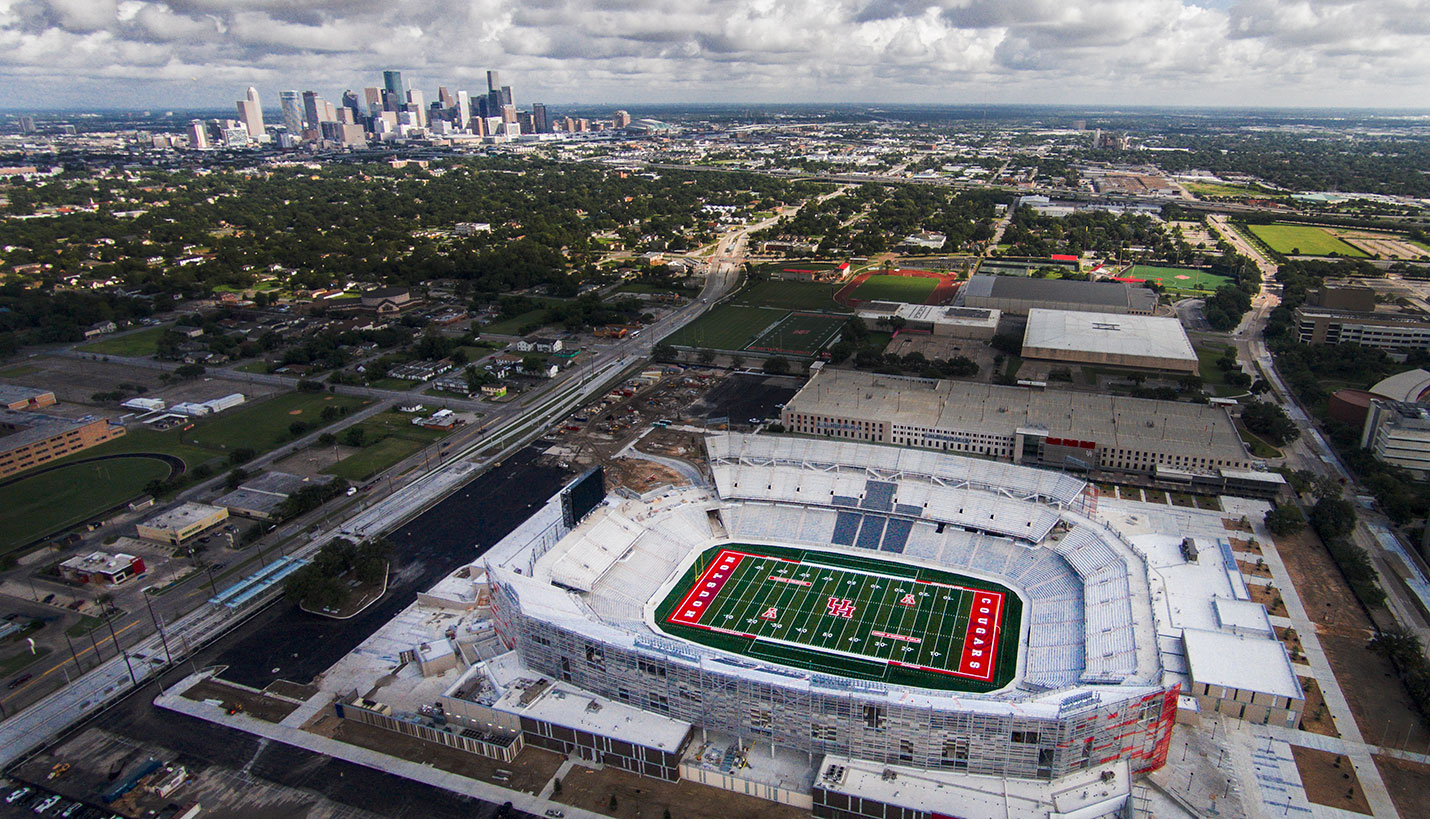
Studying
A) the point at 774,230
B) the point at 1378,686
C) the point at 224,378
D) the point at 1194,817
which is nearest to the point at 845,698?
the point at 1194,817

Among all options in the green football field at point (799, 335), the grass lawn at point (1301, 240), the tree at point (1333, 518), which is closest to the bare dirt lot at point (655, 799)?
the tree at point (1333, 518)

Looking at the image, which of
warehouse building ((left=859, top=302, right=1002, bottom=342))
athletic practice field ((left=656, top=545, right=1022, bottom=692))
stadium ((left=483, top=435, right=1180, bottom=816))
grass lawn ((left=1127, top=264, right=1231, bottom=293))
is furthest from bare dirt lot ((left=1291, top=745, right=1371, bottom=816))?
grass lawn ((left=1127, top=264, right=1231, bottom=293))

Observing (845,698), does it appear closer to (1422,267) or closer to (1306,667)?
(1306,667)

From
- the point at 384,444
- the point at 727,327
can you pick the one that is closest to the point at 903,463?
the point at 384,444

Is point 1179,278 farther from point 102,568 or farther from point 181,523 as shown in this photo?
point 102,568

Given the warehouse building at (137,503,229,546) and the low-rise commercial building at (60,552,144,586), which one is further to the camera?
the warehouse building at (137,503,229,546)

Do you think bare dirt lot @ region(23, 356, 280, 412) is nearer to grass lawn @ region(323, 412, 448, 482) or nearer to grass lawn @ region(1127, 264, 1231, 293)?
grass lawn @ region(323, 412, 448, 482)
